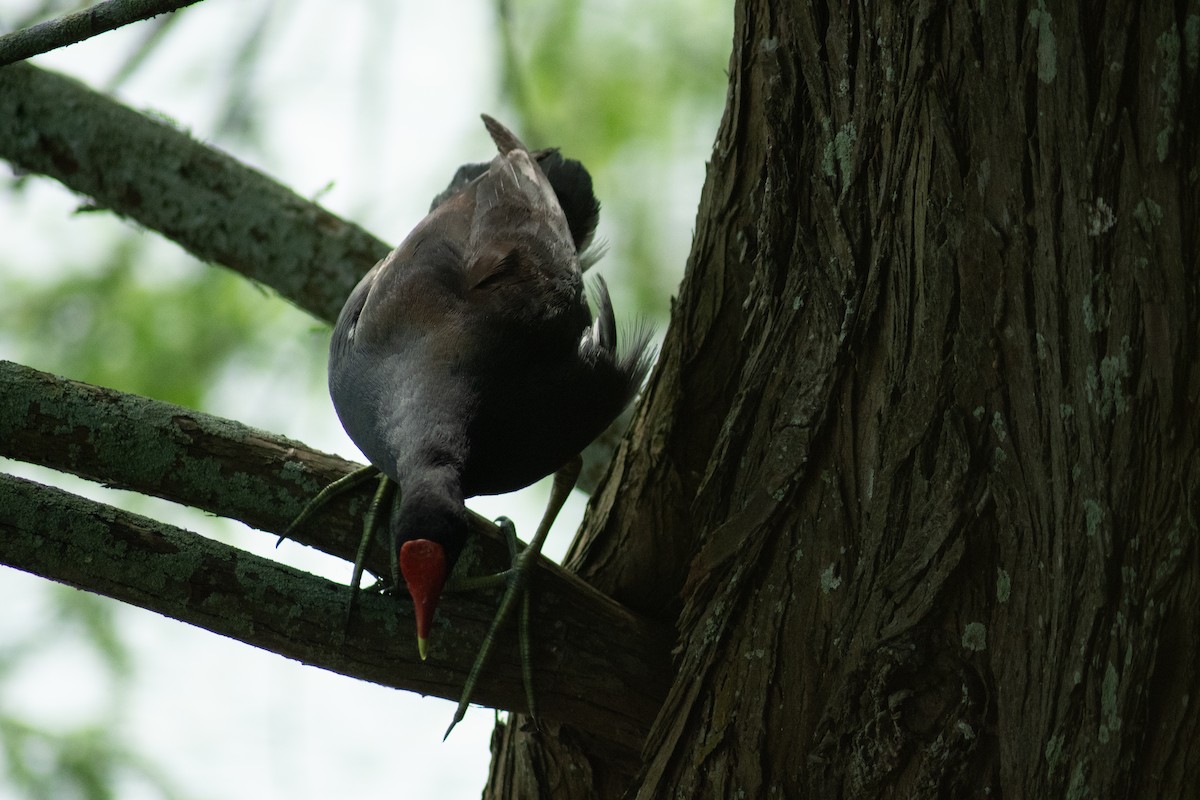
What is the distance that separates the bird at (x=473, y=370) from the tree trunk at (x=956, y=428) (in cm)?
59

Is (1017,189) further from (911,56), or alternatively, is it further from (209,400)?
(209,400)

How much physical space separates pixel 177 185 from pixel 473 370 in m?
1.64

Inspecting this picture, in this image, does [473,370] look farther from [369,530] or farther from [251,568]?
[251,568]

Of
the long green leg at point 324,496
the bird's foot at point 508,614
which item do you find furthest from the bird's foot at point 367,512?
the bird's foot at point 508,614

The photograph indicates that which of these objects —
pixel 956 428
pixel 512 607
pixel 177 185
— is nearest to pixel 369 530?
pixel 512 607

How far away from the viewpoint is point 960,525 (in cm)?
223

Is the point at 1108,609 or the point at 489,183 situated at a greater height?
the point at 489,183

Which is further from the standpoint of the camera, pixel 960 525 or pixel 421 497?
pixel 421 497

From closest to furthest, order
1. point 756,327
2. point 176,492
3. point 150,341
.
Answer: point 176,492 < point 756,327 < point 150,341

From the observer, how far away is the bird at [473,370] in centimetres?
276

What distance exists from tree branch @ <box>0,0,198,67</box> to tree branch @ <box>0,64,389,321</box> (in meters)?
1.85

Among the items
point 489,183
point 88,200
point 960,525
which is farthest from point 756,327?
point 88,200

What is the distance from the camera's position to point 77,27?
7.00 feet

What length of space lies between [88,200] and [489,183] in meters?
1.58
